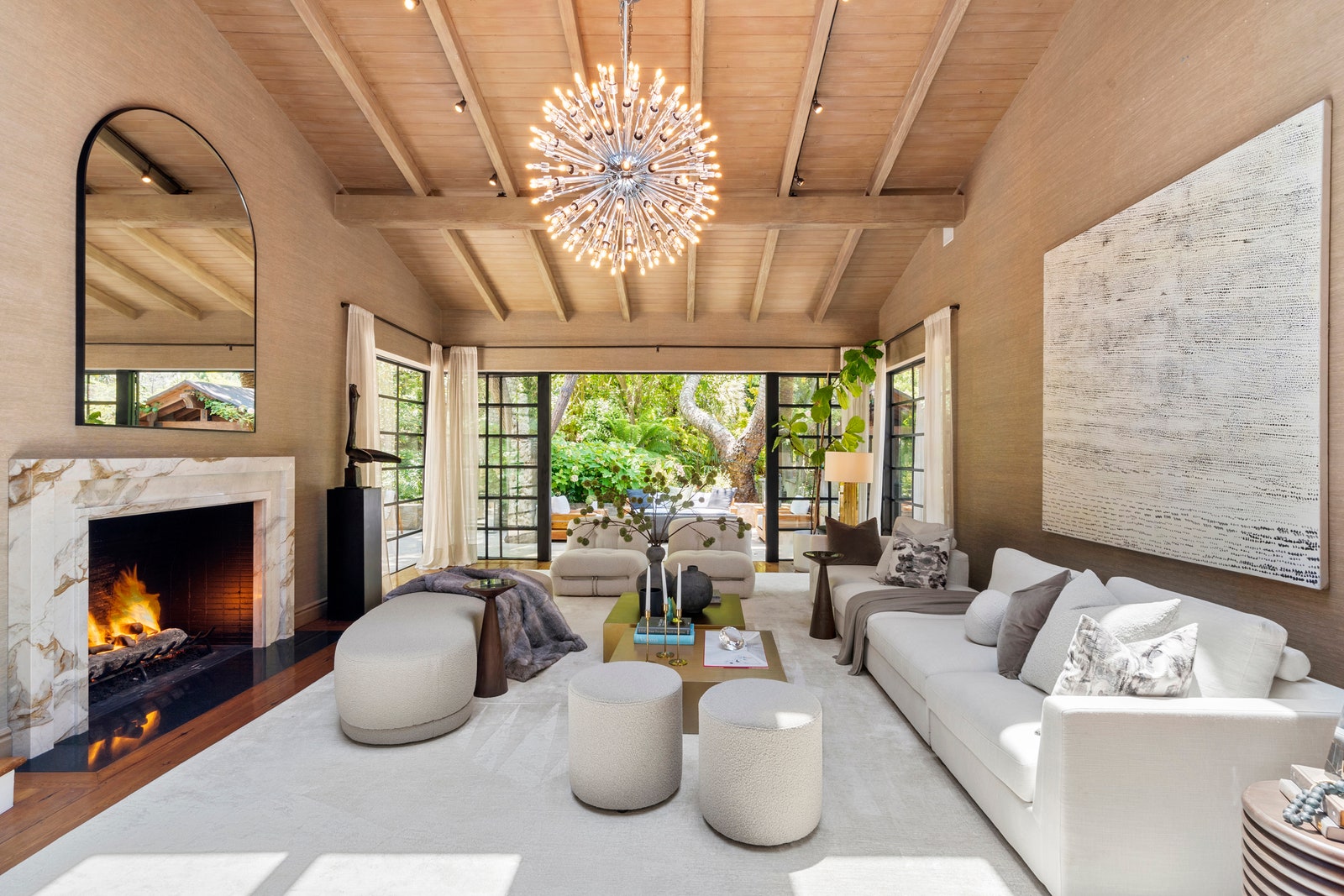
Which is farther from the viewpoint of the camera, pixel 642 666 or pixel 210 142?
pixel 210 142

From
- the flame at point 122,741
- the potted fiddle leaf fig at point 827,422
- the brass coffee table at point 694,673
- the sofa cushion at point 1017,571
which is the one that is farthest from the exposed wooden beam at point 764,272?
the flame at point 122,741

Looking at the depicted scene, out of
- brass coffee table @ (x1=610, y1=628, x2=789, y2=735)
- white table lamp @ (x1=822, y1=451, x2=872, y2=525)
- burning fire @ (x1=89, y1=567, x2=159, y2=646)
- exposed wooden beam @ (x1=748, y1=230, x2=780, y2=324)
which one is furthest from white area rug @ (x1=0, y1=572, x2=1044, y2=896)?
exposed wooden beam @ (x1=748, y1=230, x2=780, y2=324)

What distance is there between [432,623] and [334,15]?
3527 millimetres

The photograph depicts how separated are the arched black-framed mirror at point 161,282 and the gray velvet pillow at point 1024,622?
13.7ft

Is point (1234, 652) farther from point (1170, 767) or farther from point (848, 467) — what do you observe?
point (848, 467)

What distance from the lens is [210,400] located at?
382cm

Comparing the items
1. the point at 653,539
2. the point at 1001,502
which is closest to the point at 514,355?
the point at 653,539

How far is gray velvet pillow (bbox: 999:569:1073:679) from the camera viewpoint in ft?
8.78

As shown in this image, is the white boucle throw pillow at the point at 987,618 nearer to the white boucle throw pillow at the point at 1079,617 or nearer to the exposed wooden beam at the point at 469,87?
the white boucle throw pillow at the point at 1079,617

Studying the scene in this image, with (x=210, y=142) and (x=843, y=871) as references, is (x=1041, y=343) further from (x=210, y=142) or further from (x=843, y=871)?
(x=210, y=142)

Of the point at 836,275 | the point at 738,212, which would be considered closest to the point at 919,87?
the point at 738,212

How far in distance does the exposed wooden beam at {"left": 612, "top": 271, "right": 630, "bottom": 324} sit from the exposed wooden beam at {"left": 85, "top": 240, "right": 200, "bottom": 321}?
343 centimetres

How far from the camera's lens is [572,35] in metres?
3.84

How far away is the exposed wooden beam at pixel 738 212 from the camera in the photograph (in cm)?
516
